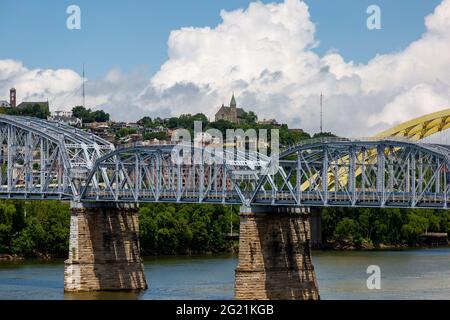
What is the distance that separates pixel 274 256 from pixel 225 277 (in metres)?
20.7

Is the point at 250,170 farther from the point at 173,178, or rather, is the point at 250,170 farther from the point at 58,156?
the point at 58,156

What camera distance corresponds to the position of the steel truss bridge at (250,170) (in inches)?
2958

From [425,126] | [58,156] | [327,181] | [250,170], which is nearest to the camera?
[327,181]

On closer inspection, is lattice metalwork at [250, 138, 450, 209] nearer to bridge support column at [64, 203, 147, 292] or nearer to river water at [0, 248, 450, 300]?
river water at [0, 248, 450, 300]

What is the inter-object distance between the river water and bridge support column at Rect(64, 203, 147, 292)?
57.6 inches

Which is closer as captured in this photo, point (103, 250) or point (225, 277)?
point (103, 250)

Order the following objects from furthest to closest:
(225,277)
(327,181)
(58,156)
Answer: (58,156)
(225,277)
(327,181)

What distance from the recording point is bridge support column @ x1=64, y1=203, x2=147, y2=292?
296 ft

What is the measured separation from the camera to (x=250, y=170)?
8138 cm

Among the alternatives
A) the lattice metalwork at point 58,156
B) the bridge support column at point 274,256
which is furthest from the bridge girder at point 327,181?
the lattice metalwork at point 58,156

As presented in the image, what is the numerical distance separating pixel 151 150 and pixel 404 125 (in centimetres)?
2404

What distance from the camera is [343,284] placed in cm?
9094

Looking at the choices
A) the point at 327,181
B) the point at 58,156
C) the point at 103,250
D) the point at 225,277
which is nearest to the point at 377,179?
the point at 327,181
